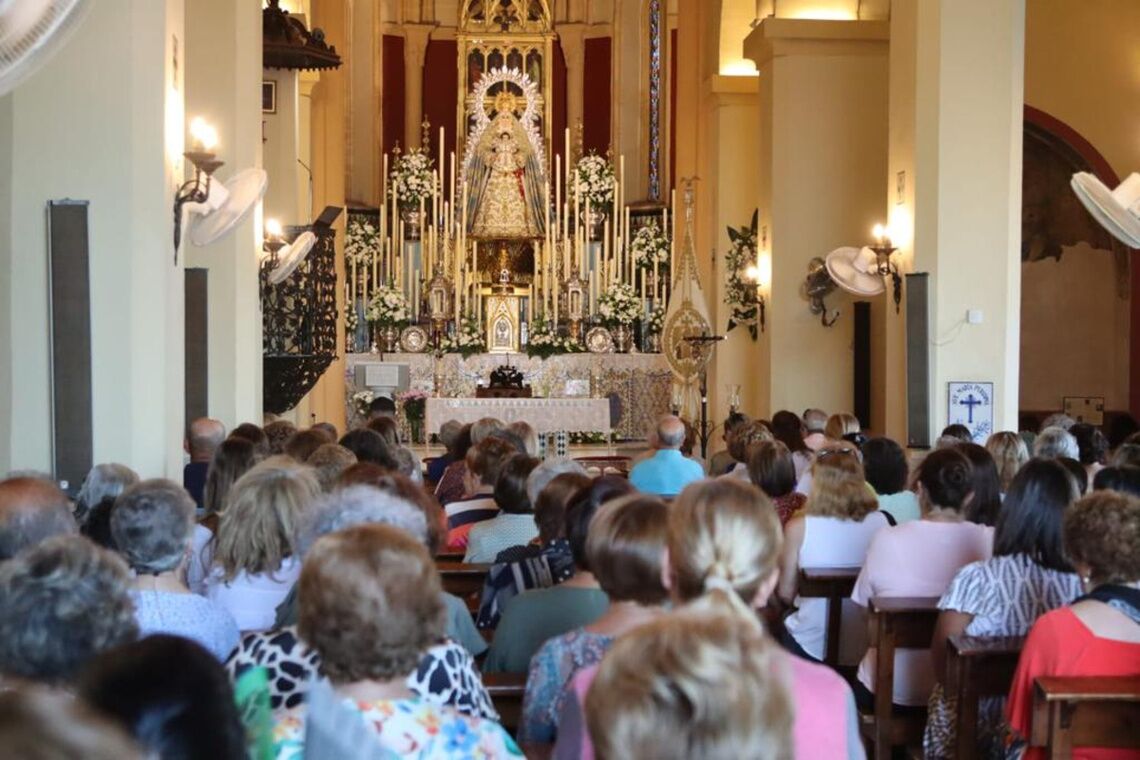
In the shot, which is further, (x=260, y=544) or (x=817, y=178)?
(x=817, y=178)

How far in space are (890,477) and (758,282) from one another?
361 inches

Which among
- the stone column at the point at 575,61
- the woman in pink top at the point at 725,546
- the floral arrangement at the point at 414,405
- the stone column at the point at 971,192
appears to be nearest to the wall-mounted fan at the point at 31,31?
the woman in pink top at the point at 725,546

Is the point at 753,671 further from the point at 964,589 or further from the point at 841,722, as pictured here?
the point at 964,589

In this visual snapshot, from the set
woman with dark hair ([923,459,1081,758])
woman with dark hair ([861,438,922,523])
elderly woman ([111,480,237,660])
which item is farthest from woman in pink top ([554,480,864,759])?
woman with dark hair ([861,438,922,523])

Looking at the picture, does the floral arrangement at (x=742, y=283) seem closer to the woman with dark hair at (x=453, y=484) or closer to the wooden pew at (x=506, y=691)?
the woman with dark hair at (x=453, y=484)

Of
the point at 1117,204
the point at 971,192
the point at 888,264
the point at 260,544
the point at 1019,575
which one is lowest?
the point at 1019,575

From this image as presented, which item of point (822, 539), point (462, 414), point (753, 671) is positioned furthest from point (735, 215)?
point (753, 671)

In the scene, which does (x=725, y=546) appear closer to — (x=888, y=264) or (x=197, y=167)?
(x=197, y=167)

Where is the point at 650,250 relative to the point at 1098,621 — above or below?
above

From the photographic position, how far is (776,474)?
6914 mm

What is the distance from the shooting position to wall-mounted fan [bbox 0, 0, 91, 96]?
423 centimetres

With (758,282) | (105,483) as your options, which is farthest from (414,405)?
(105,483)

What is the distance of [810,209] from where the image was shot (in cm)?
1515

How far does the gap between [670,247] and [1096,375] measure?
6.11m
